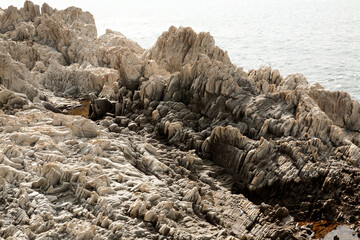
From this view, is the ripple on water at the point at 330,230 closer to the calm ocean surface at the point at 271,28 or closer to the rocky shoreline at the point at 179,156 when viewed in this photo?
the rocky shoreline at the point at 179,156

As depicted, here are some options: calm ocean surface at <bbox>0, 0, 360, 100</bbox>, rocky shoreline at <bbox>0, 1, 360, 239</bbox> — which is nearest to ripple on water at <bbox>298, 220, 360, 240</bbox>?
rocky shoreline at <bbox>0, 1, 360, 239</bbox>

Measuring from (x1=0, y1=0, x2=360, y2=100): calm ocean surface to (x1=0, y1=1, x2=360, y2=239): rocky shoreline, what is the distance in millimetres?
11915

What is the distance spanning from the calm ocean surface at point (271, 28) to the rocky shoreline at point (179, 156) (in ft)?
39.1

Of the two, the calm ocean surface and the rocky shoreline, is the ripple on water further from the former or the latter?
the calm ocean surface

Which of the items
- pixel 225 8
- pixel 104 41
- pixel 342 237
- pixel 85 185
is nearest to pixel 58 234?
pixel 85 185

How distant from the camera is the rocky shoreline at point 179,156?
1055 cm

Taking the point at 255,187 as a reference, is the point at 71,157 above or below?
above

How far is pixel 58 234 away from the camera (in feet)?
31.9

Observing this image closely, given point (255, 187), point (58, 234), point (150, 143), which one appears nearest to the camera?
point (58, 234)

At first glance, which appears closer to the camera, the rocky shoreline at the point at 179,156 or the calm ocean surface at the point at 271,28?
the rocky shoreline at the point at 179,156

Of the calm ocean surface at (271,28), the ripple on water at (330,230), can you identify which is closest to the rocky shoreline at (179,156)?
the ripple on water at (330,230)

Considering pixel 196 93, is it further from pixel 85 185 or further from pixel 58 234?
pixel 58 234

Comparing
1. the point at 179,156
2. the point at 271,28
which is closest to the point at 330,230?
the point at 179,156

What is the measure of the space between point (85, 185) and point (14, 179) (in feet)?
5.71
